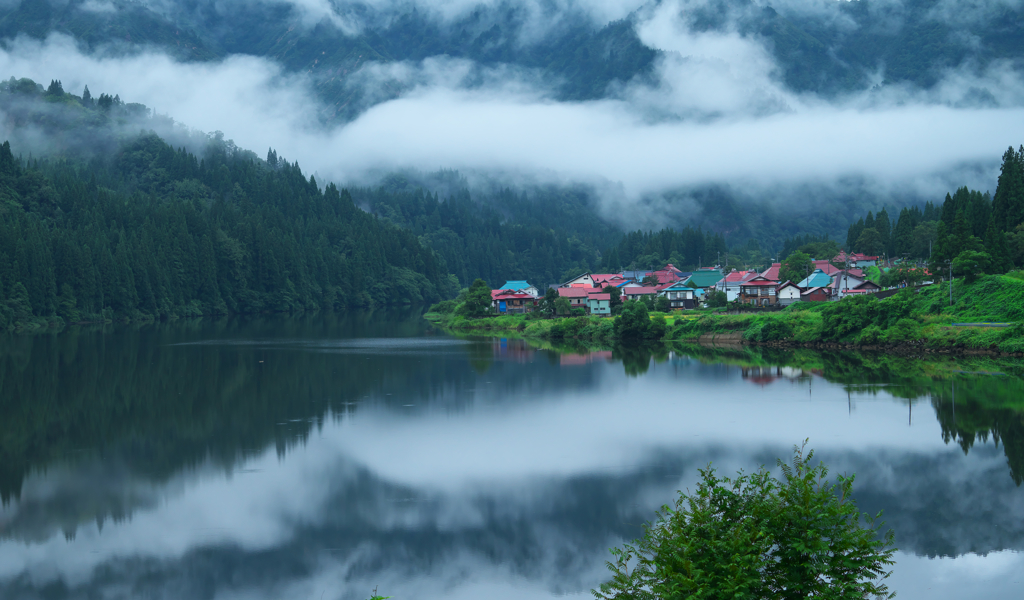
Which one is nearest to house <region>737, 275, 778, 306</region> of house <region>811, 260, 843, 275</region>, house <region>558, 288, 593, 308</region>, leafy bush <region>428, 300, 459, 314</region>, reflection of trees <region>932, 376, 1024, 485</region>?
house <region>811, 260, 843, 275</region>

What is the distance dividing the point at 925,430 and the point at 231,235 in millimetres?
98222

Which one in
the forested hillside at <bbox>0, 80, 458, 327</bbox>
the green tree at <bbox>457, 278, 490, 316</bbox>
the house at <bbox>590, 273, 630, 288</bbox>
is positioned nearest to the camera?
the green tree at <bbox>457, 278, 490, 316</bbox>

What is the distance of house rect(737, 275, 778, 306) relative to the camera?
238ft

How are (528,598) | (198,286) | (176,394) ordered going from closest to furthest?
(528,598), (176,394), (198,286)

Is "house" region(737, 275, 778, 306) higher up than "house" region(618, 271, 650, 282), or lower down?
lower down

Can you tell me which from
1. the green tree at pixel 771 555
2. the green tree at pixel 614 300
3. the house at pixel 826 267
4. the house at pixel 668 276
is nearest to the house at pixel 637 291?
Answer: the green tree at pixel 614 300

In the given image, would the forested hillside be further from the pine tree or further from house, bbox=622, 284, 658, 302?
the pine tree

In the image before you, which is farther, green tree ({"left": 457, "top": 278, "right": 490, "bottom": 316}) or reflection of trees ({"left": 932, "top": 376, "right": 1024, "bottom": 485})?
green tree ({"left": 457, "top": 278, "right": 490, "bottom": 316})

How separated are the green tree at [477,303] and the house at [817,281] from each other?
1079 inches

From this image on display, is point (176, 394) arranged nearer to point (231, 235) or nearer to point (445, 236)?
point (231, 235)

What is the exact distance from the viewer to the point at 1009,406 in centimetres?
3041

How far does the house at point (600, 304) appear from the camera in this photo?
262 feet

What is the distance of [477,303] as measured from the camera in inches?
3255

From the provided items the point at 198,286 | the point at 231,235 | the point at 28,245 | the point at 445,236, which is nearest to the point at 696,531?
the point at 28,245
